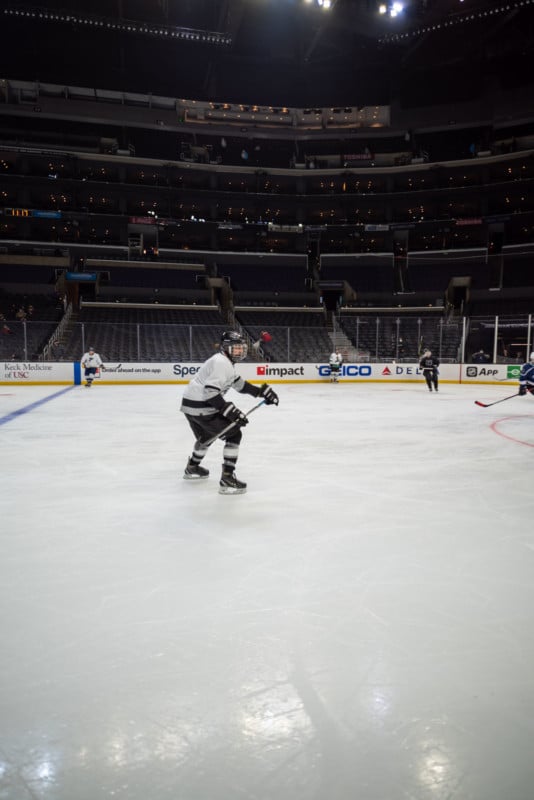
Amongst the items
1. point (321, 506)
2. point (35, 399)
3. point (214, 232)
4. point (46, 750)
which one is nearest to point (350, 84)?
point (214, 232)

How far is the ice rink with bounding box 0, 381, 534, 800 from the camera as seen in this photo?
160 cm

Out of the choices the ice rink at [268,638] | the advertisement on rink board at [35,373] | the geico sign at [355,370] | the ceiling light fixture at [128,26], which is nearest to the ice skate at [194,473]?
the ice rink at [268,638]

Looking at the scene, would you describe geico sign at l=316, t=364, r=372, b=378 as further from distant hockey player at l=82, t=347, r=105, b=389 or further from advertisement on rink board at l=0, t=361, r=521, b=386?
distant hockey player at l=82, t=347, r=105, b=389

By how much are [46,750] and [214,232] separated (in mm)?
39560

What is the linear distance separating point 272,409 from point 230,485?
24.0 feet

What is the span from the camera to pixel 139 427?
9227mm

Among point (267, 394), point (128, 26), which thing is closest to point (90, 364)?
point (267, 394)

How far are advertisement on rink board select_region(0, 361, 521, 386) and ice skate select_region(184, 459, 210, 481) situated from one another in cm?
1452

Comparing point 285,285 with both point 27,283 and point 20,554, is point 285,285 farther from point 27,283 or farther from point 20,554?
point 20,554

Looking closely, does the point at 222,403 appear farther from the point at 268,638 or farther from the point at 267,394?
the point at 268,638

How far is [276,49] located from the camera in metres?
39.2

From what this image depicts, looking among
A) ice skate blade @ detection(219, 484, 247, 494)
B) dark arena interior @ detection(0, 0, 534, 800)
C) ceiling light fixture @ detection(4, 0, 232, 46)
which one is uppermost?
ceiling light fixture @ detection(4, 0, 232, 46)

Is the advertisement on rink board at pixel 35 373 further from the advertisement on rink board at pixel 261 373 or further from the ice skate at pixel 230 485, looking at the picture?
the ice skate at pixel 230 485

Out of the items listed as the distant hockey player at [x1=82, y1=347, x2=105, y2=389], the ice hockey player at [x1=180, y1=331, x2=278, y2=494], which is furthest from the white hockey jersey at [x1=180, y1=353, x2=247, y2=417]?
the distant hockey player at [x1=82, y1=347, x2=105, y2=389]
